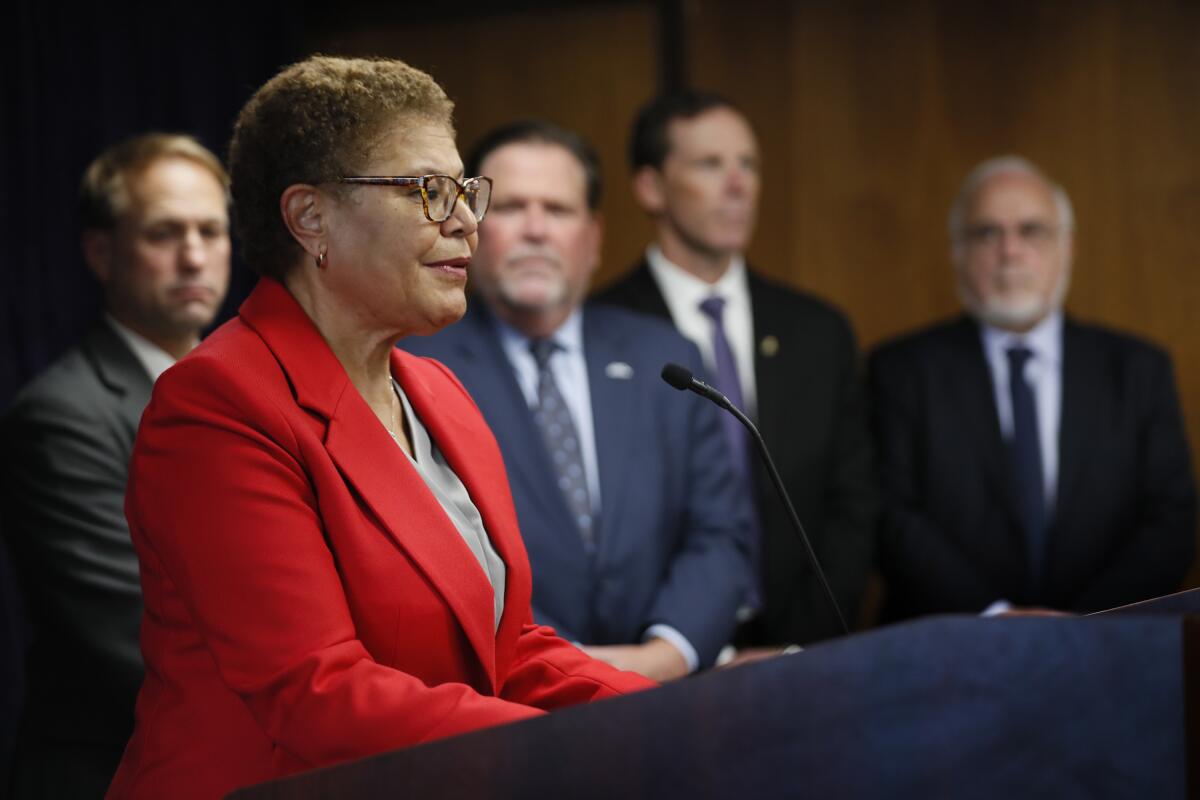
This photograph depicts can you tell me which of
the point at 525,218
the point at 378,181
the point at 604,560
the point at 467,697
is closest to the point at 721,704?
the point at 467,697

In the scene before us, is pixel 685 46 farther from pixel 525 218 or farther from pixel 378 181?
pixel 378 181

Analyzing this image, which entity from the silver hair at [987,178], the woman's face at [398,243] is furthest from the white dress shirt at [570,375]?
the silver hair at [987,178]

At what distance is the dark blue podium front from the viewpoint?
1.05 m

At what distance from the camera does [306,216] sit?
1509 mm

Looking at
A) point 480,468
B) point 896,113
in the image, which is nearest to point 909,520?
point 896,113

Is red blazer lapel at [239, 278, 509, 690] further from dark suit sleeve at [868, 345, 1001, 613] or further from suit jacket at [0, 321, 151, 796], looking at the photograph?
dark suit sleeve at [868, 345, 1001, 613]

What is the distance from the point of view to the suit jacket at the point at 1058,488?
125 inches

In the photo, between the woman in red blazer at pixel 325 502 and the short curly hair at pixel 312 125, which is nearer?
the woman in red blazer at pixel 325 502

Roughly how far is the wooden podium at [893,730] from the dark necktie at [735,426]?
1.91m

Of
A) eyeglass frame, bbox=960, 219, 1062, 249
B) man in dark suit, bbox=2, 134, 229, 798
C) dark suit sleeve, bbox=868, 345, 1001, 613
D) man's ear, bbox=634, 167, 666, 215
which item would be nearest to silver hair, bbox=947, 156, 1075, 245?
eyeglass frame, bbox=960, 219, 1062, 249

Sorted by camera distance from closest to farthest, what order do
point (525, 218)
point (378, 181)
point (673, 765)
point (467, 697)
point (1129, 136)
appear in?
point (673, 765) < point (467, 697) < point (378, 181) < point (525, 218) < point (1129, 136)

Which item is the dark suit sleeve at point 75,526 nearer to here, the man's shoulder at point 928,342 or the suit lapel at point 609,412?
the suit lapel at point 609,412

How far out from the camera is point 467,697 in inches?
51.2

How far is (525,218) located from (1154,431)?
1643 mm
